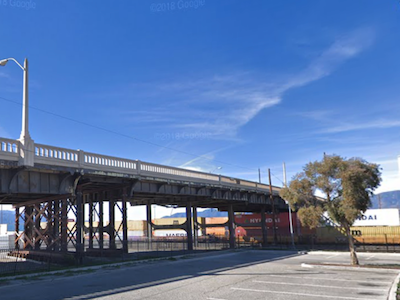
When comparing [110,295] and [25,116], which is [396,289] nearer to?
[110,295]

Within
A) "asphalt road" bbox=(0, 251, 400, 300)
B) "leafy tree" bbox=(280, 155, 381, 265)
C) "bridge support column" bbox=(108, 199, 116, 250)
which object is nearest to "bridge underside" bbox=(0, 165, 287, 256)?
"bridge support column" bbox=(108, 199, 116, 250)

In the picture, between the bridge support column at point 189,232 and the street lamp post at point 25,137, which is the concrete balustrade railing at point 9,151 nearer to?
the street lamp post at point 25,137

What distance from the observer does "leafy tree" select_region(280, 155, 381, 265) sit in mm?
24172

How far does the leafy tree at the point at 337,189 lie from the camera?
2417cm

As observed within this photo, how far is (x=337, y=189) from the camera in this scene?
1006 inches

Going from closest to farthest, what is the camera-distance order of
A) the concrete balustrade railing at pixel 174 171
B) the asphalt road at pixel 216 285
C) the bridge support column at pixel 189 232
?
the asphalt road at pixel 216 285 → the concrete balustrade railing at pixel 174 171 → the bridge support column at pixel 189 232

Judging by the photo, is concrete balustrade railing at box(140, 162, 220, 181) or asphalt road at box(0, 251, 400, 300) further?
concrete balustrade railing at box(140, 162, 220, 181)

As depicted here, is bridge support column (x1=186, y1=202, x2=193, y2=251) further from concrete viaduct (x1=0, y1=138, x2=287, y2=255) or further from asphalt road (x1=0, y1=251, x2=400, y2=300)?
asphalt road (x1=0, y1=251, x2=400, y2=300)

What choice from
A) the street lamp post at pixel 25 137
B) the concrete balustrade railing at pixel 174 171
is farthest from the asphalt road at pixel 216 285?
the concrete balustrade railing at pixel 174 171

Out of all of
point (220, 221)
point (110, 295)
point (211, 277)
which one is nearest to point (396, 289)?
point (211, 277)

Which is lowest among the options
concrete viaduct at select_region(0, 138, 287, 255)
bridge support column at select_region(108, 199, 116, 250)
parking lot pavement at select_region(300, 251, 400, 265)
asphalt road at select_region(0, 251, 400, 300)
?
parking lot pavement at select_region(300, 251, 400, 265)

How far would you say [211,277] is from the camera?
2045cm

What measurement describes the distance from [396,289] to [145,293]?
10.9m

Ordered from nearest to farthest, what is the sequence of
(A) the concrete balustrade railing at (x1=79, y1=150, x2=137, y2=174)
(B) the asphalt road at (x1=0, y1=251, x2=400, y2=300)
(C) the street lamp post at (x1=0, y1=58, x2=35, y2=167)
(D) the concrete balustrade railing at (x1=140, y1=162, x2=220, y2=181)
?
(B) the asphalt road at (x1=0, y1=251, x2=400, y2=300) → (C) the street lamp post at (x1=0, y1=58, x2=35, y2=167) → (A) the concrete balustrade railing at (x1=79, y1=150, x2=137, y2=174) → (D) the concrete balustrade railing at (x1=140, y1=162, x2=220, y2=181)
